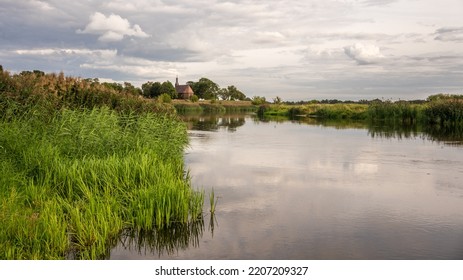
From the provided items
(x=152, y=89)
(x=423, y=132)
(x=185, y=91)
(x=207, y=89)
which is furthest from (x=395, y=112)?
(x=185, y=91)

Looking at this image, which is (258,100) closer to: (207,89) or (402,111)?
(207,89)

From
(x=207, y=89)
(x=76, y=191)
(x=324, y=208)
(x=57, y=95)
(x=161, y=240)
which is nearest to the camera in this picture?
(x=161, y=240)

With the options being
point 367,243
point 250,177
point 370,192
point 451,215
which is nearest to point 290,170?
point 250,177

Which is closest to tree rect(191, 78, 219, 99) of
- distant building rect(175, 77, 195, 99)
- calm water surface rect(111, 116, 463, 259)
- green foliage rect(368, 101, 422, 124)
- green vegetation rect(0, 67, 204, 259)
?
distant building rect(175, 77, 195, 99)

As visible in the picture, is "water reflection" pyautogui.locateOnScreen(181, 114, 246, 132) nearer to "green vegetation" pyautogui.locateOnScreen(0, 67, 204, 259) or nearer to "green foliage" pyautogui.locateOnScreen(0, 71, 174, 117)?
"green foliage" pyautogui.locateOnScreen(0, 71, 174, 117)

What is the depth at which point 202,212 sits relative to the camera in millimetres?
8961

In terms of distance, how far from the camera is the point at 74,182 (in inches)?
348

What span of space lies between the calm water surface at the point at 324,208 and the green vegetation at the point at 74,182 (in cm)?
59

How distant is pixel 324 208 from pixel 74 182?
5505 mm

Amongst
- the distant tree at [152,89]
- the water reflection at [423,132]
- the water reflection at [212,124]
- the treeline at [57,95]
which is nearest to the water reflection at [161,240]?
the treeline at [57,95]

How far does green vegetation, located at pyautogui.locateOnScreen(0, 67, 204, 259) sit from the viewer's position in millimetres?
6605

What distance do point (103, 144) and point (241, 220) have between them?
4.85 m

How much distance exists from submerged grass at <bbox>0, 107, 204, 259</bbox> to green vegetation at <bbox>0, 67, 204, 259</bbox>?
0.05ft
